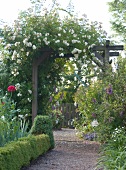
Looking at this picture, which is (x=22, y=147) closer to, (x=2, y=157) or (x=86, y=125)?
(x=2, y=157)

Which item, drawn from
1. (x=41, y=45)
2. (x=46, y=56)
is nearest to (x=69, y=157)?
(x=41, y=45)

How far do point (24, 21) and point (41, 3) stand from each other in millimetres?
738

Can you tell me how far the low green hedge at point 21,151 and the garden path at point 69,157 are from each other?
5.5 inches

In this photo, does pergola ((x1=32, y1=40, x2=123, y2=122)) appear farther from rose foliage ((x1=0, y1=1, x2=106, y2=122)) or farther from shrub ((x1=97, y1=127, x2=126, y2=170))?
shrub ((x1=97, y1=127, x2=126, y2=170))

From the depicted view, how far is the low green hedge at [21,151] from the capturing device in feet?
13.3

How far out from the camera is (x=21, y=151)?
4676mm

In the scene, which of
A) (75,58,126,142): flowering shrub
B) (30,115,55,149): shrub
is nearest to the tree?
(75,58,126,142): flowering shrub

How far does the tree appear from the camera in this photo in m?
14.2

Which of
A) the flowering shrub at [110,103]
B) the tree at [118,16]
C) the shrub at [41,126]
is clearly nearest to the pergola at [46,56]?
the flowering shrub at [110,103]

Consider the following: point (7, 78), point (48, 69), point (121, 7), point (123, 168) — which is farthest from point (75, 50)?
point (121, 7)

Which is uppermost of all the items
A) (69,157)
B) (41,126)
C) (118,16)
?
(118,16)

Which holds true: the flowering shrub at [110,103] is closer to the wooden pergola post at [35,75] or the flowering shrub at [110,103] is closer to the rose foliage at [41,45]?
the rose foliage at [41,45]

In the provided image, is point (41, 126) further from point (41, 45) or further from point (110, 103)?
point (41, 45)

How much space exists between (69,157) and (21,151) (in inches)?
54.4
